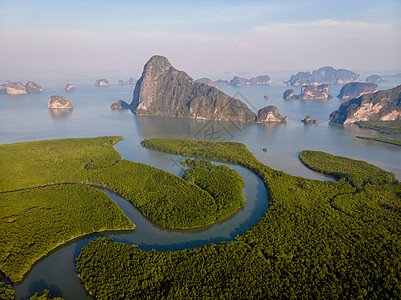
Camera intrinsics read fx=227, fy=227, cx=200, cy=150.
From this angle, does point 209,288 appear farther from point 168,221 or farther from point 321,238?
point 321,238

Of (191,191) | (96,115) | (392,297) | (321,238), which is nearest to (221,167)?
(191,191)


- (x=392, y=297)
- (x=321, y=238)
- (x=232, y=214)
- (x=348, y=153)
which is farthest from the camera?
(x=348, y=153)

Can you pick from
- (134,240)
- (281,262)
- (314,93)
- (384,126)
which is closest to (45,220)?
(134,240)

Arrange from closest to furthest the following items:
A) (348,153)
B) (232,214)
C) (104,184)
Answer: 1. (232,214)
2. (104,184)
3. (348,153)

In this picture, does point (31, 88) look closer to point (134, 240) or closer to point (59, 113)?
point (59, 113)

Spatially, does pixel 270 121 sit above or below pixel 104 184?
above

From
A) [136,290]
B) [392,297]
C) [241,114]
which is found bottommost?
[136,290]

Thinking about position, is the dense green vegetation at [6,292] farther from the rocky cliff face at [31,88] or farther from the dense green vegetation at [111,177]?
the rocky cliff face at [31,88]

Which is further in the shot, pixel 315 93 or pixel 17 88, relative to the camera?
pixel 17 88
